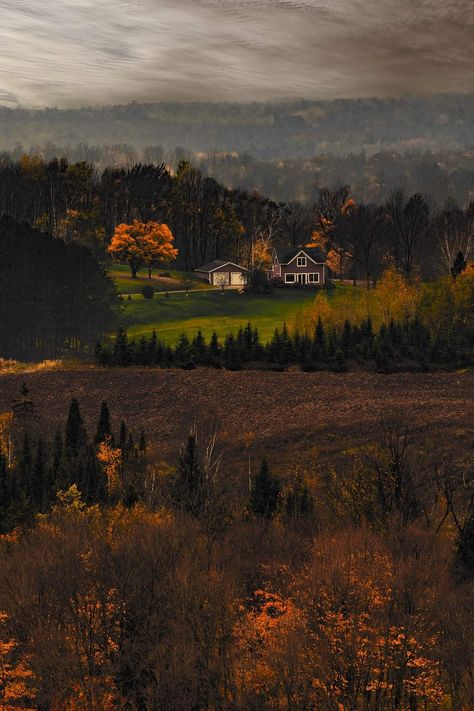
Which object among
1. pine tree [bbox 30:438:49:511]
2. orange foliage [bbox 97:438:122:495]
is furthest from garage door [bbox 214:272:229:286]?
pine tree [bbox 30:438:49:511]

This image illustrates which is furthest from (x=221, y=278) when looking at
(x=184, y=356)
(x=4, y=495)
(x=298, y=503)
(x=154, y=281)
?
(x=298, y=503)

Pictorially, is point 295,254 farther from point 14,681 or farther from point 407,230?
point 14,681

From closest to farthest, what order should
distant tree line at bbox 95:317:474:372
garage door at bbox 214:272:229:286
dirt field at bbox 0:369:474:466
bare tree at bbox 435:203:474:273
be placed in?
dirt field at bbox 0:369:474:466 → distant tree line at bbox 95:317:474:372 → bare tree at bbox 435:203:474:273 → garage door at bbox 214:272:229:286

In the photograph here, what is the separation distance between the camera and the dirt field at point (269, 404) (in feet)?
143

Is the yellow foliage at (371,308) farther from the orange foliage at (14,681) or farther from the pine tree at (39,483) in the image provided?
the orange foliage at (14,681)

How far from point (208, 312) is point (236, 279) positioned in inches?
827

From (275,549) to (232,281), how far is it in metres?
88.7

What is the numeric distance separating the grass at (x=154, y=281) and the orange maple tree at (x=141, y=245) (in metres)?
1.98

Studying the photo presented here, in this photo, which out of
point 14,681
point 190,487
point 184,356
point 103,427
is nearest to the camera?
point 14,681

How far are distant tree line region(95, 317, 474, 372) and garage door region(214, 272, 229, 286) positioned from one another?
49.1m

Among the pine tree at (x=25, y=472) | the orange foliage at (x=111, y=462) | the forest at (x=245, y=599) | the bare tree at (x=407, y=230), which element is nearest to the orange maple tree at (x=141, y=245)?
the bare tree at (x=407, y=230)

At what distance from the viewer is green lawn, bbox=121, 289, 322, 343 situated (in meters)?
85.8

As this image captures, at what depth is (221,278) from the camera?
374 ft

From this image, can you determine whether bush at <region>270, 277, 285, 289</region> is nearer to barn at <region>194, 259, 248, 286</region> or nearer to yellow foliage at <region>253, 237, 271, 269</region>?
barn at <region>194, 259, 248, 286</region>
